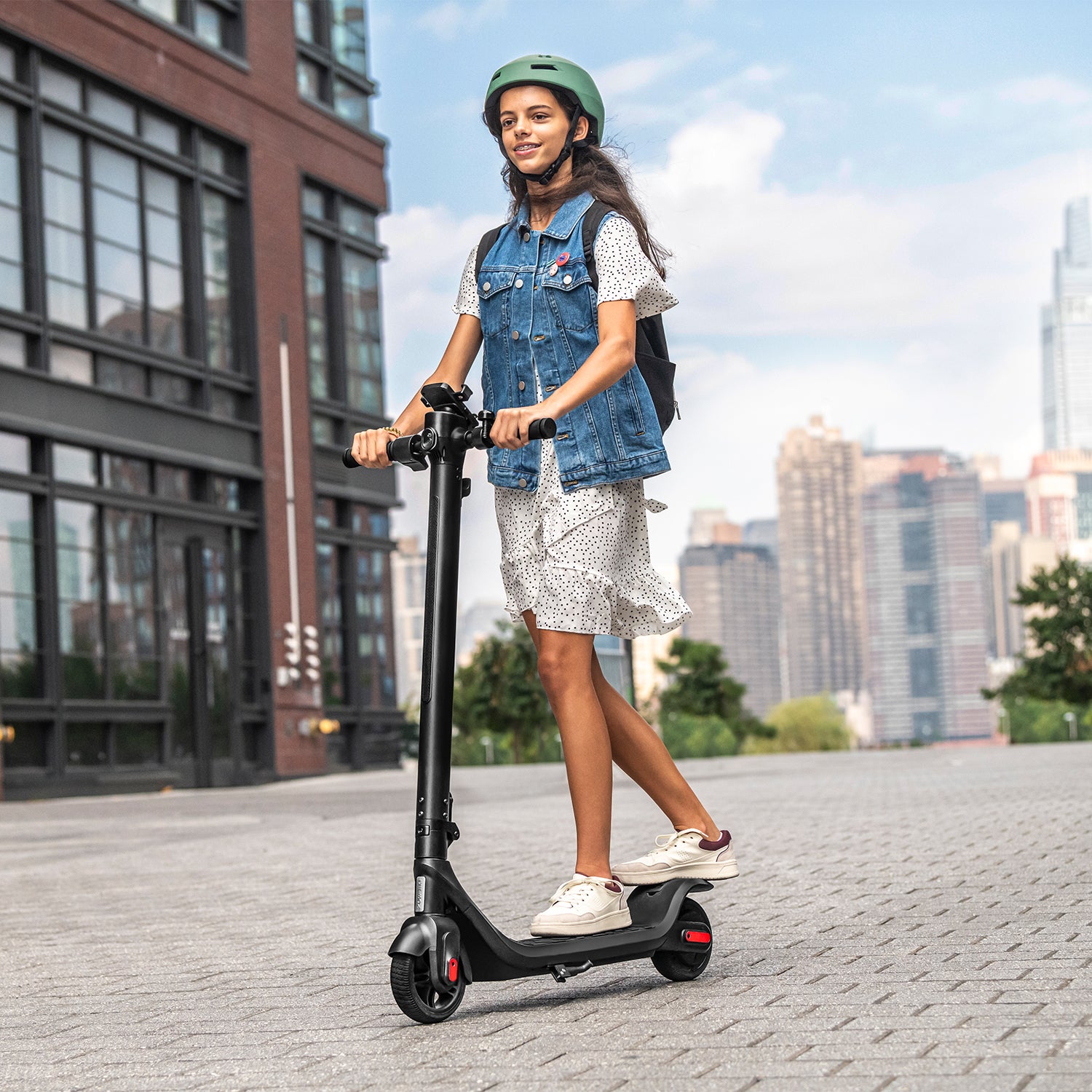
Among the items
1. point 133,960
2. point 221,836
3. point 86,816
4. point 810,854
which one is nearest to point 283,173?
point 86,816

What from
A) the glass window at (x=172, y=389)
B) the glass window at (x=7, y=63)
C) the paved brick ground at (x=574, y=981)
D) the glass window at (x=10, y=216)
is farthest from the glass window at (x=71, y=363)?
the paved brick ground at (x=574, y=981)

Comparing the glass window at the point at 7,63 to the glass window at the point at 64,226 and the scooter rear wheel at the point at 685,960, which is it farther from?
the scooter rear wheel at the point at 685,960

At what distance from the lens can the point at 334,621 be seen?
24.9 meters

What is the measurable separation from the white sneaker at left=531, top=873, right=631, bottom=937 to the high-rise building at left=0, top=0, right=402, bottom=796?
1513 centimetres

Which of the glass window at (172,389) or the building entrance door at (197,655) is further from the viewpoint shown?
the glass window at (172,389)

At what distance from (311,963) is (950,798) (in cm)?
669

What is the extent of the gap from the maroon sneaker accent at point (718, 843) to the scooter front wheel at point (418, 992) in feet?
2.76

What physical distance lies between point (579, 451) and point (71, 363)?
54.2ft

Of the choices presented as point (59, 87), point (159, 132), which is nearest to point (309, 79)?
point (159, 132)

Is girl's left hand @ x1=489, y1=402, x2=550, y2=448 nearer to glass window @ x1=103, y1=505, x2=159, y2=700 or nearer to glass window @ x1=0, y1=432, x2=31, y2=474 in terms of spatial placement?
glass window @ x1=0, y1=432, x2=31, y2=474

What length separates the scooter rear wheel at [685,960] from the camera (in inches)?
148

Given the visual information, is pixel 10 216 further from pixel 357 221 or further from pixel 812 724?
pixel 812 724

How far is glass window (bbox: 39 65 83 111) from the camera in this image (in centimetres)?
1898

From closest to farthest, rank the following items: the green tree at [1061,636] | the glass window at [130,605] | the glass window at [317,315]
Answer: the glass window at [130,605], the glass window at [317,315], the green tree at [1061,636]
